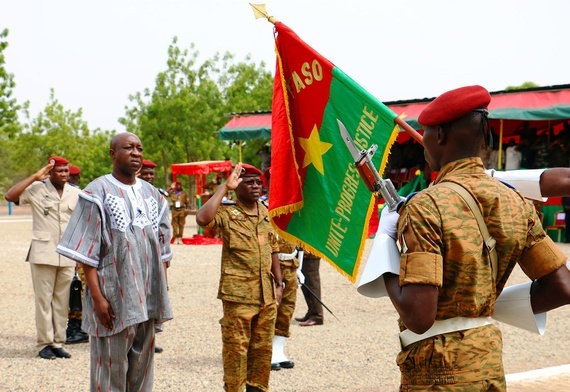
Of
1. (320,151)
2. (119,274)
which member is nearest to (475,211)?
(320,151)

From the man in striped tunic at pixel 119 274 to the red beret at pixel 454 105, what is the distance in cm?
236

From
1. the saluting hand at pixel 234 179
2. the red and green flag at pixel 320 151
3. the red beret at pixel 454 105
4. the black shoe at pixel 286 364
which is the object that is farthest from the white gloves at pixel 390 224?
the black shoe at pixel 286 364

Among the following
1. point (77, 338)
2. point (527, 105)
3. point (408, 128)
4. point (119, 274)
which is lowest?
point (77, 338)

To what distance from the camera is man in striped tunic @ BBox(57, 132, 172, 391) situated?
426 centimetres

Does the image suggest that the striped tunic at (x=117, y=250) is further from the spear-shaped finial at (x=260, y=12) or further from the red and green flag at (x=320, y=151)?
the spear-shaped finial at (x=260, y=12)

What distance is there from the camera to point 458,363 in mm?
2449

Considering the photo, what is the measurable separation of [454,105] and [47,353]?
18.2ft

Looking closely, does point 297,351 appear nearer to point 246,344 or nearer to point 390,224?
point 246,344

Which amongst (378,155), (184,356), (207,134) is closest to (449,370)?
(378,155)

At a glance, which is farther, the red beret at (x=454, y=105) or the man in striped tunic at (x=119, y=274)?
the man in striped tunic at (x=119, y=274)

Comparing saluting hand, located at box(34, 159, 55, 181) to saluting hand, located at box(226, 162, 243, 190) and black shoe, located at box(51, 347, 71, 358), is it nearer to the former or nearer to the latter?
black shoe, located at box(51, 347, 71, 358)

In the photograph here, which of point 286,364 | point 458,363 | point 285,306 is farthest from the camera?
point 285,306

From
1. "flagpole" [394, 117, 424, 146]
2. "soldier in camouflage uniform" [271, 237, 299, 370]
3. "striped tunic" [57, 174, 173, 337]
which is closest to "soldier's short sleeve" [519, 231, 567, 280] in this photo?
"flagpole" [394, 117, 424, 146]

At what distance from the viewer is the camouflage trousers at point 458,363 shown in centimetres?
244
